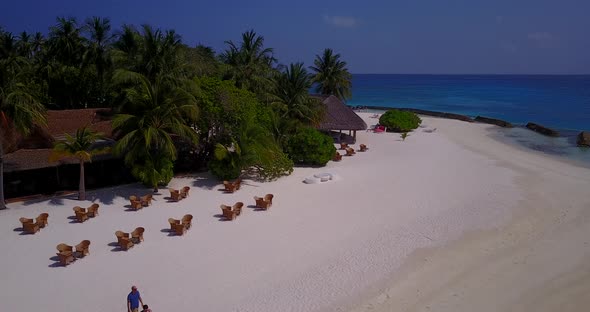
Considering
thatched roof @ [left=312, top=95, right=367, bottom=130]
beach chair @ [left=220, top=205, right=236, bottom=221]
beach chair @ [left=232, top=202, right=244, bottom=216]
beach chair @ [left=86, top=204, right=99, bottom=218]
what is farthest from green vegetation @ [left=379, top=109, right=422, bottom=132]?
beach chair @ [left=86, top=204, right=99, bottom=218]

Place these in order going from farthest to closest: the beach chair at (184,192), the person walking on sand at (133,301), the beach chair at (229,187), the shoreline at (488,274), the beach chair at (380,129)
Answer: the beach chair at (380,129) < the beach chair at (229,187) < the beach chair at (184,192) < the shoreline at (488,274) < the person walking on sand at (133,301)

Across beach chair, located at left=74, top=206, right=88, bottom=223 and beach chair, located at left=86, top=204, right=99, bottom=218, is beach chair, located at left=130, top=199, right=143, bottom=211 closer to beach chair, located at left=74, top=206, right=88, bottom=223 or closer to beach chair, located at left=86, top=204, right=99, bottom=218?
beach chair, located at left=86, top=204, right=99, bottom=218

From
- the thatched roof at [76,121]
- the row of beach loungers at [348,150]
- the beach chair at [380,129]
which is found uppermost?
the thatched roof at [76,121]

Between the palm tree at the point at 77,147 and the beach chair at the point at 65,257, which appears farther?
the palm tree at the point at 77,147

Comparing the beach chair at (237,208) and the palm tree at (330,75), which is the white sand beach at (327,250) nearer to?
the beach chair at (237,208)

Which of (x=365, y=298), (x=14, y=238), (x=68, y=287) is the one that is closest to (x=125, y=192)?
(x=14, y=238)

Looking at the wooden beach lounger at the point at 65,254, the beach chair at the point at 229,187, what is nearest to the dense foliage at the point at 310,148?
the beach chair at the point at 229,187

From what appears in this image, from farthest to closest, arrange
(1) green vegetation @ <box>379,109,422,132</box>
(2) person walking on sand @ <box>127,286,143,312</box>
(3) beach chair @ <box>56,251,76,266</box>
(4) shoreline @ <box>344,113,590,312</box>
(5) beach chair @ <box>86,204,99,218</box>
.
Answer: (1) green vegetation @ <box>379,109,422,132</box> < (5) beach chair @ <box>86,204,99,218</box> < (3) beach chair @ <box>56,251,76,266</box> < (4) shoreline @ <box>344,113,590,312</box> < (2) person walking on sand @ <box>127,286,143,312</box>
